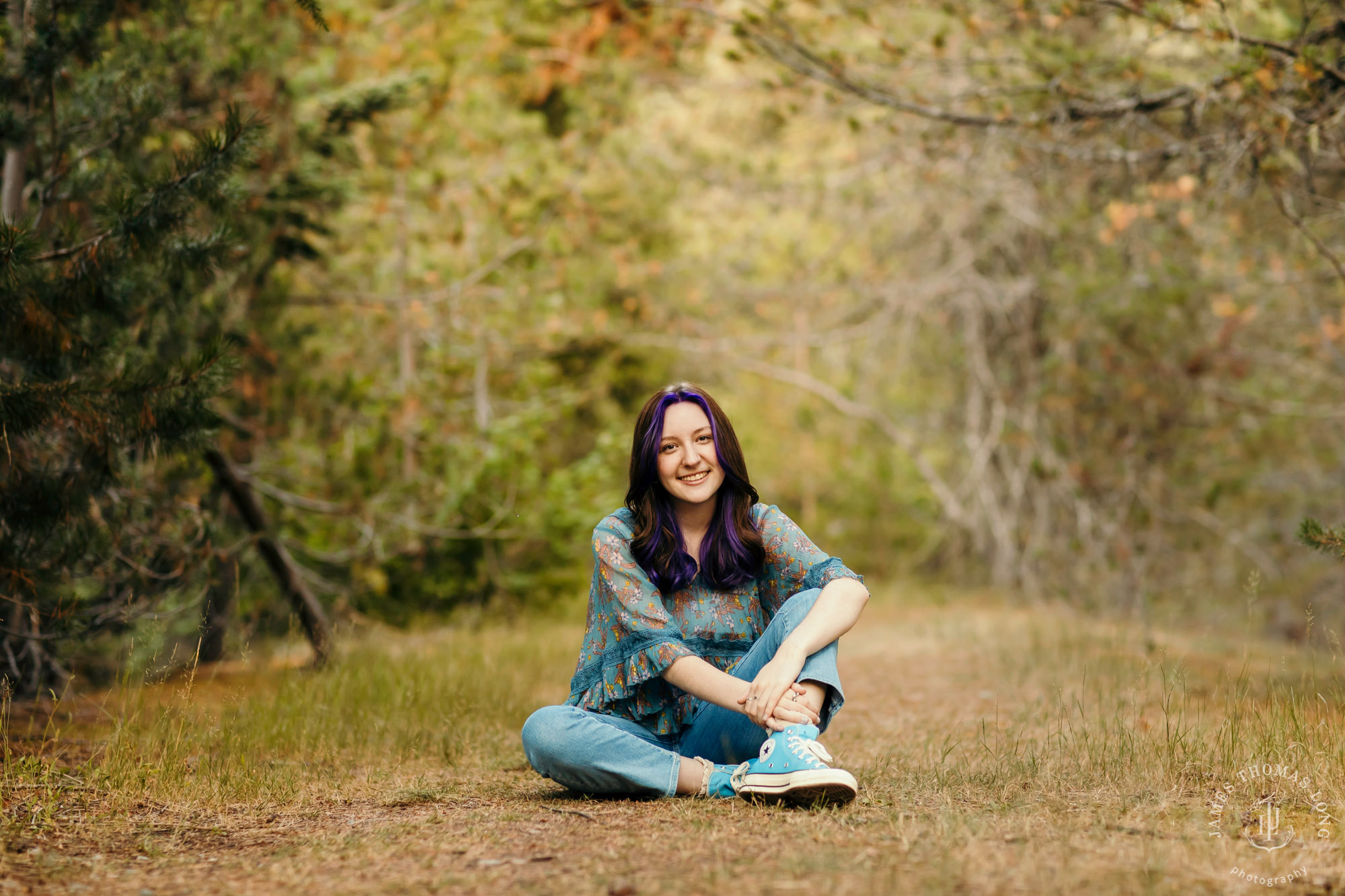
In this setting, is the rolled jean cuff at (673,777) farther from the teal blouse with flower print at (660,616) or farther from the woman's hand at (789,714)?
the woman's hand at (789,714)

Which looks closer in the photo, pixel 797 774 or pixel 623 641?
pixel 797 774

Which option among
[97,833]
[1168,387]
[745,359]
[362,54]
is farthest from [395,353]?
[97,833]

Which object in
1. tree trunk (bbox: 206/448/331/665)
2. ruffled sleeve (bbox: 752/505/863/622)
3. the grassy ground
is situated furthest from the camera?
tree trunk (bbox: 206/448/331/665)

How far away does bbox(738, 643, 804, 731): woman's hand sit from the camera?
9.20 ft

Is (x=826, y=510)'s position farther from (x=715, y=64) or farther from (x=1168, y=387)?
(x=715, y=64)

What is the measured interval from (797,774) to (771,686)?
0.22m

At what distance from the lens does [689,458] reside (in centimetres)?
320

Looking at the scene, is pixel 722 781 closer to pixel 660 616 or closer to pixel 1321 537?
pixel 660 616

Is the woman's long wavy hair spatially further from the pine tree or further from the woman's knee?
the pine tree

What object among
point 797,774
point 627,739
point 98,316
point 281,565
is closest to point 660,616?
point 627,739

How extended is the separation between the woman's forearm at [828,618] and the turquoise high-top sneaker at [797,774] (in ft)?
0.67

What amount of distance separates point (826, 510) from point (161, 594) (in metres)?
8.84

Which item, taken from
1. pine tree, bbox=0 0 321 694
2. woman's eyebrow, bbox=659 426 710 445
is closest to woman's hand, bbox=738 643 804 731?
woman's eyebrow, bbox=659 426 710 445

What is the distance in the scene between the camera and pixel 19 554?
3686mm
